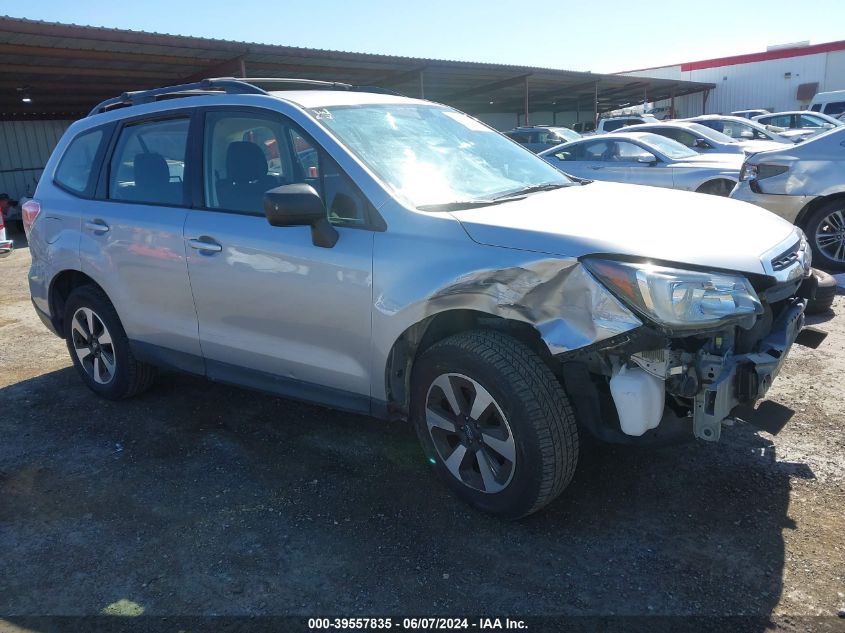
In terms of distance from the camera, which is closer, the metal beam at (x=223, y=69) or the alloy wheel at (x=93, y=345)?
the alloy wheel at (x=93, y=345)

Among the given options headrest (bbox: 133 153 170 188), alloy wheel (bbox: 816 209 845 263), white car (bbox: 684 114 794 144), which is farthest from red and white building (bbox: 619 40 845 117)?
headrest (bbox: 133 153 170 188)

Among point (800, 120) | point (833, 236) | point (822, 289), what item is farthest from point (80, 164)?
point (800, 120)

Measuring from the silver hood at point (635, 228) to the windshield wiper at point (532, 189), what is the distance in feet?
0.25

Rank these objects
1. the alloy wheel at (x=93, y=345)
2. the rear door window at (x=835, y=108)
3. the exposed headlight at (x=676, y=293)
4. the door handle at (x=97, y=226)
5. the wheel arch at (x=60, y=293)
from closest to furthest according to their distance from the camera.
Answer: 1. the exposed headlight at (x=676, y=293)
2. the door handle at (x=97, y=226)
3. the alloy wheel at (x=93, y=345)
4. the wheel arch at (x=60, y=293)
5. the rear door window at (x=835, y=108)

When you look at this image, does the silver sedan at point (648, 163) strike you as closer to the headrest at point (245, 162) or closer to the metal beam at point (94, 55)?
the headrest at point (245, 162)

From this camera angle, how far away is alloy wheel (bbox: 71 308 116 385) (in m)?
4.45

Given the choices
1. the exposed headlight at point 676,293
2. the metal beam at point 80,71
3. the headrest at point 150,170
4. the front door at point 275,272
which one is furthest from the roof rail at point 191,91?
the metal beam at point 80,71

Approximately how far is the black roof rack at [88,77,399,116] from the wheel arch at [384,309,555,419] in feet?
5.22

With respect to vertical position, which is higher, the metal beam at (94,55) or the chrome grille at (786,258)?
the metal beam at (94,55)

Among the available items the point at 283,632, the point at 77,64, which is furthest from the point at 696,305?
the point at 77,64

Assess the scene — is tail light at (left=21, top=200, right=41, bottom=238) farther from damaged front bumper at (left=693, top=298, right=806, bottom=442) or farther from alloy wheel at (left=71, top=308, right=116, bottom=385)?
damaged front bumper at (left=693, top=298, right=806, bottom=442)

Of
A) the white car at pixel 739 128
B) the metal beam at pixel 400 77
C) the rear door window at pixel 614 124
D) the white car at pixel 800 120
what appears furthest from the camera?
the rear door window at pixel 614 124

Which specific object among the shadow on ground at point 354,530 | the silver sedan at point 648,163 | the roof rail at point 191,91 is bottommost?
the shadow on ground at point 354,530

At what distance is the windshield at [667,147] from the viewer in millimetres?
Answer: 9962
